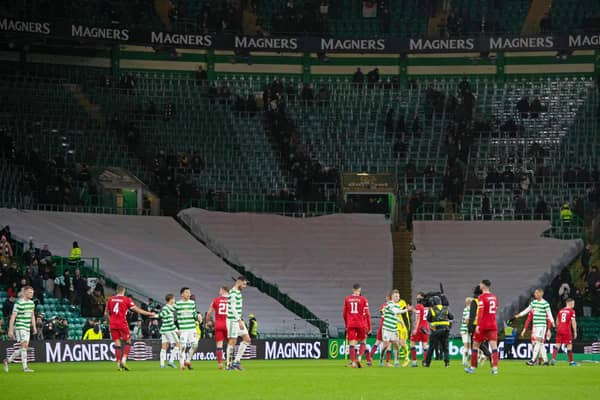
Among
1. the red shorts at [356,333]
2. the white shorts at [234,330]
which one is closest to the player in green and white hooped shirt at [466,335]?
the red shorts at [356,333]

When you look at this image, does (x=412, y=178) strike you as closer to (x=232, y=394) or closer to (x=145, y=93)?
(x=145, y=93)

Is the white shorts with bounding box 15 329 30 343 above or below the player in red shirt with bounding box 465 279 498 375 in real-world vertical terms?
below

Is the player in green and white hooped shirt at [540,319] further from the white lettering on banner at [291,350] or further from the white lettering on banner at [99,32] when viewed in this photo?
the white lettering on banner at [99,32]

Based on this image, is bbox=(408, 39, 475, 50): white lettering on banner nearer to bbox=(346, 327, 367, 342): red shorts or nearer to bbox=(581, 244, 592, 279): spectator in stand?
bbox=(581, 244, 592, 279): spectator in stand

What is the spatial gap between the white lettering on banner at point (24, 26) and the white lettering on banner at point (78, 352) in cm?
1864

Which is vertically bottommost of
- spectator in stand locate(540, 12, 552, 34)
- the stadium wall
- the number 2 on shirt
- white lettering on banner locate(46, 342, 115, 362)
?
white lettering on banner locate(46, 342, 115, 362)

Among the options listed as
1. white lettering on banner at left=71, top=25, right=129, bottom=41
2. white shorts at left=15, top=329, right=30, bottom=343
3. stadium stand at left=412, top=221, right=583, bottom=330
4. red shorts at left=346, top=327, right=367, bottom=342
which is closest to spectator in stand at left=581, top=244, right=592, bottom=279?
stadium stand at left=412, top=221, right=583, bottom=330

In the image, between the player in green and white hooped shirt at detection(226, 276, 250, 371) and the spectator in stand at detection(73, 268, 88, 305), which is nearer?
the player in green and white hooped shirt at detection(226, 276, 250, 371)

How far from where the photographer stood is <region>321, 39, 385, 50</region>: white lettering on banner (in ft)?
186

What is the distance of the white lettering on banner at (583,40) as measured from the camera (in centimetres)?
5491

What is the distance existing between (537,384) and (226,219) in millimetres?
30517

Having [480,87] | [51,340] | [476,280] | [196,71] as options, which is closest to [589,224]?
[476,280]

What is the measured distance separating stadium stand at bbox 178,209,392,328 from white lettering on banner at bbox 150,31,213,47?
28.4 ft

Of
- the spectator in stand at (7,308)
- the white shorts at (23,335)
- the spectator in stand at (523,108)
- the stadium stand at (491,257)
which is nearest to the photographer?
the white shorts at (23,335)
